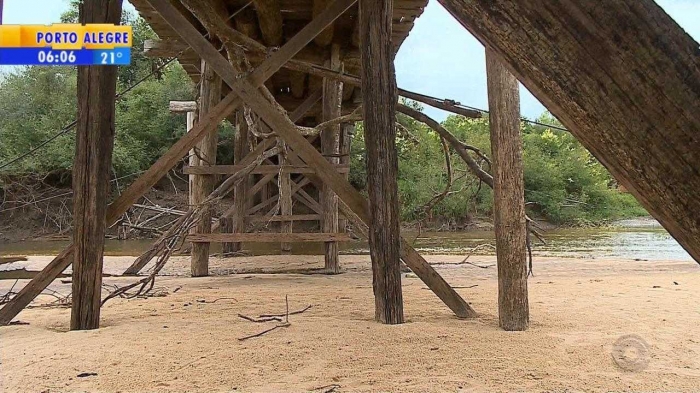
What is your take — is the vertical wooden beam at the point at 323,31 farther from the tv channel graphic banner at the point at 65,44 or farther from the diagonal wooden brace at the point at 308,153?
the tv channel graphic banner at the point at 65,44

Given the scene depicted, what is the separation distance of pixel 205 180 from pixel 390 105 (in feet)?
13.5

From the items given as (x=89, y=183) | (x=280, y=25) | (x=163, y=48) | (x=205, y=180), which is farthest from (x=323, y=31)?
(x=89, y=183)

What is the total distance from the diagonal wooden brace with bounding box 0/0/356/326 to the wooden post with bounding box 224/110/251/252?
206 inches

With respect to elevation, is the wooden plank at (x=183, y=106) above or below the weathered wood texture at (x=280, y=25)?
below

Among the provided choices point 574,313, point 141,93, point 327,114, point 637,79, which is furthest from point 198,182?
point 141,93

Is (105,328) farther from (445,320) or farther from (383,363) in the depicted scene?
(445,320)

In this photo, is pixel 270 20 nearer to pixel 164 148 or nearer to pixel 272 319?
pixel 272 319

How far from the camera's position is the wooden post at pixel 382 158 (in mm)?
3631

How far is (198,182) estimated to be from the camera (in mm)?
7172

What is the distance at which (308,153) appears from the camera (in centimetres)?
383

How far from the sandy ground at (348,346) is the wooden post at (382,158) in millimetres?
261

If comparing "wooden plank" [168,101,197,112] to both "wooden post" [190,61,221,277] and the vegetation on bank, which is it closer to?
"wooden post" [190,61,221,277]

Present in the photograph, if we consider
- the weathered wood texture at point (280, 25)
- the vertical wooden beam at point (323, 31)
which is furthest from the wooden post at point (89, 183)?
the vertical wooden beam at point (323, 31)

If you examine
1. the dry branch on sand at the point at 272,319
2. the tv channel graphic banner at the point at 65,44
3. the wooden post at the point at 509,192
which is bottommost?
the dry branch on sand at the point at 272,319
